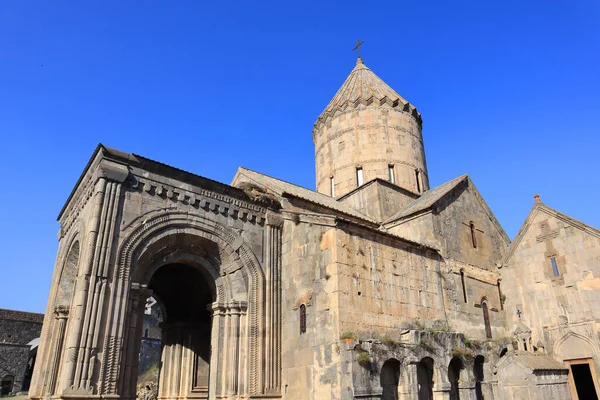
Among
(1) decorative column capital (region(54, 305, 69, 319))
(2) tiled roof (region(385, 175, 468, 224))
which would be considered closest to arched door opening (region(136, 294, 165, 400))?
(1) decorative column capital (region(54, 305, 69, 319))

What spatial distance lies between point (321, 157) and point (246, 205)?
7.93 m

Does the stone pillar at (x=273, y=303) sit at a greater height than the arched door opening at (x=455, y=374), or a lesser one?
greater

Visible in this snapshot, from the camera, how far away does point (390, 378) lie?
1040 cm

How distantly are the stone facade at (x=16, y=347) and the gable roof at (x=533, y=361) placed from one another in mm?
25562

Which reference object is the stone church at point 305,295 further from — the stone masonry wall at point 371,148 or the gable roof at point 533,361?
the stone masonry wall at point 371,148

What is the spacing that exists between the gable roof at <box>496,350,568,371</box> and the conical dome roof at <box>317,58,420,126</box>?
1057 centimetres

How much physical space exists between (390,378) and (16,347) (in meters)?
24.3

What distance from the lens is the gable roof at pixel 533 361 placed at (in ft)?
38.6

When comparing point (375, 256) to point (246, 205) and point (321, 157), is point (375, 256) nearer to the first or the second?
point (246, 205)

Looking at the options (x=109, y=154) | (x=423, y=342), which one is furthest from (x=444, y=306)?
(x=109, y=154)

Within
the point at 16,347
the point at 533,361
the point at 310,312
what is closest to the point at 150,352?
the point at 16,347

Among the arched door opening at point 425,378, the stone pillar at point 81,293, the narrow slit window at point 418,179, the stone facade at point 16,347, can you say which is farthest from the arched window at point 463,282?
the stone facade at point 16,347

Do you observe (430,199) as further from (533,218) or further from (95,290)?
(95,290)

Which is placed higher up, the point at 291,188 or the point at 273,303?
the point at 291,188
